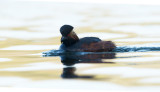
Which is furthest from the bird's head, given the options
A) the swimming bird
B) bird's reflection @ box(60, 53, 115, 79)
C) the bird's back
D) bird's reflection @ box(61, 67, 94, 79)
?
bird's reflection @ box(61, 67, 94, 79)

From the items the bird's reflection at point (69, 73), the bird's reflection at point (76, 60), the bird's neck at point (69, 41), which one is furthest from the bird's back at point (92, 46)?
the bird's reflection at point (69, 73)

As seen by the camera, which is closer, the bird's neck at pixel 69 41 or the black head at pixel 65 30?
the black head at pixel 65 30

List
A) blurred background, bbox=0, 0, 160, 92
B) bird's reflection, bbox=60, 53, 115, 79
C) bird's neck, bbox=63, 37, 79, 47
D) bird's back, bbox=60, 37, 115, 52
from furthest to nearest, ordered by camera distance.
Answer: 1. bird's neck, bbox=63, 37, 79, 47
2. bird's back, bbox=60, 37, 115, 52
3. bird's reflection, bbox=60, 53, 115, 79
4. blurred background, bbox=0, 0, 160, 92

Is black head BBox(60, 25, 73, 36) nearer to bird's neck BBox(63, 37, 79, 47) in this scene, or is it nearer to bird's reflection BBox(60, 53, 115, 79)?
bird's neck BBox(63, 37, 79, 47)

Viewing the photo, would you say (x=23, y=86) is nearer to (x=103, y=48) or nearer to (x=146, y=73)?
(x=146, y=73)

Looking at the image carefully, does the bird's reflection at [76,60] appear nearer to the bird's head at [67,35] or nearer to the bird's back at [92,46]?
the bird's back at [92,46]

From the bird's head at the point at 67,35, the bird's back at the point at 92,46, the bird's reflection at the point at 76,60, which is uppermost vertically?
the bird's head at the point at 67,35

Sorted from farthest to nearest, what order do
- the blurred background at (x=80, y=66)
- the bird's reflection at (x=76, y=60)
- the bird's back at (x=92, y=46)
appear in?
1. the bird's back at (x=92, y=46)
2. the bird's reflection at (x=76, y=60)
3. the blurred background at (x=80, y=66)

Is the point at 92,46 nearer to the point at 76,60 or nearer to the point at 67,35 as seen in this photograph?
the point at 67,35

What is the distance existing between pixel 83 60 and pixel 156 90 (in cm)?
362

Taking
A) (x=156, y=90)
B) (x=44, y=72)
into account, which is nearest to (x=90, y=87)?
(x=156, y=90)

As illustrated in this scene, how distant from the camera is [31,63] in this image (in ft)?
35.0

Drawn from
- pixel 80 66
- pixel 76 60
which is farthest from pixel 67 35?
pixel 80 66

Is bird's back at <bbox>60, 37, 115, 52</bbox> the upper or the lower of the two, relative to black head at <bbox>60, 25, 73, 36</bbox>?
lower
